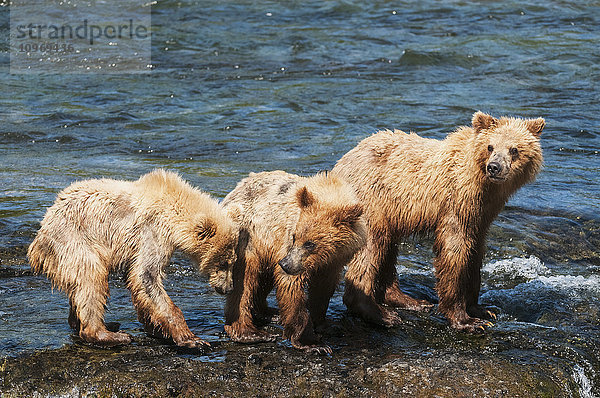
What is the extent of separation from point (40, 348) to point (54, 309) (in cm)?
91

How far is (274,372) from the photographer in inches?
241

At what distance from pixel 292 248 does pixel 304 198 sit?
0.38 metres

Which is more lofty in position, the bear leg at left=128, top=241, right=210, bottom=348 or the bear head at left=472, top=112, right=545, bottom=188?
the bear head at left=472, top=112, right=545, bottom=188

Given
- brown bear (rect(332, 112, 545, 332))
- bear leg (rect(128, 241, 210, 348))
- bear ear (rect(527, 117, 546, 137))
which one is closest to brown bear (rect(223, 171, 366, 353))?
bear leg (rect(128, 241, 210, 348))

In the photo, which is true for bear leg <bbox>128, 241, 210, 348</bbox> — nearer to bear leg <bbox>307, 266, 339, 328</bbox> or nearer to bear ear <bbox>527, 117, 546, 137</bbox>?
bear leg <bbox>307, 266, 339, 328</bbox>

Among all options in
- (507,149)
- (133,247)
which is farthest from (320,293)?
(507,149)

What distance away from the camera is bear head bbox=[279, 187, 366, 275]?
612cm

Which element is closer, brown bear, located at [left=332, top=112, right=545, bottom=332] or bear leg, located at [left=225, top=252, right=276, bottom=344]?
bear leg, located at [left=225, top=252, right=276, bottom=344]

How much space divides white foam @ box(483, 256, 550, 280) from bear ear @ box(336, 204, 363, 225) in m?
3.16

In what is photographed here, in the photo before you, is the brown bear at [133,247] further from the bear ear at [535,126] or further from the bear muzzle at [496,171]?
the bear ear at [535,126]

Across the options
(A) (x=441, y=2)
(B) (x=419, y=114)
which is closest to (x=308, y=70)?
(B) (x=419, y=114)

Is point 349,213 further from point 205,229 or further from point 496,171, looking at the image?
point 496,171

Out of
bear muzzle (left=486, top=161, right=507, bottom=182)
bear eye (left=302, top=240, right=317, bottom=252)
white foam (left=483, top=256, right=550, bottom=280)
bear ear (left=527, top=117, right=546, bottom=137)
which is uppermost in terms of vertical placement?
bear ear (left=527, top=117, right=546, bottom=137)

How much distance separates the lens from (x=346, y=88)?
57.7 ft
